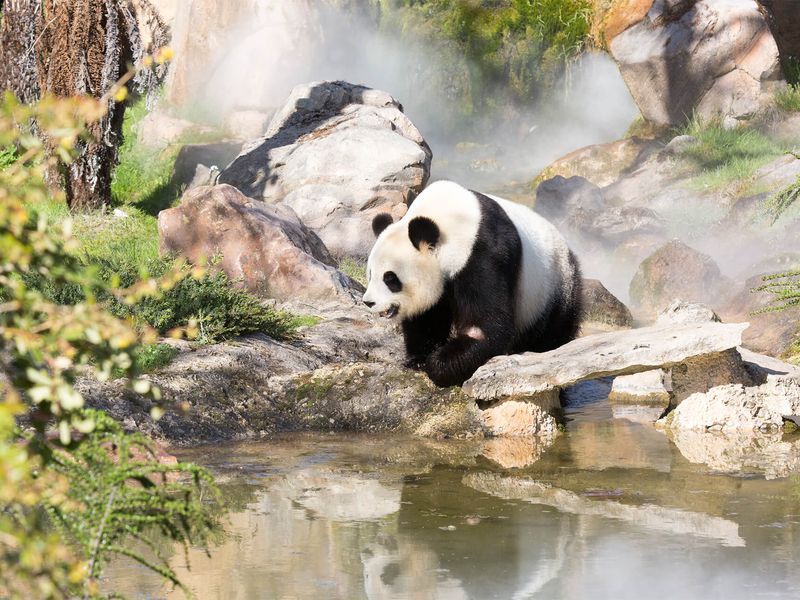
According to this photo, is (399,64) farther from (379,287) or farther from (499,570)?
(499,570)

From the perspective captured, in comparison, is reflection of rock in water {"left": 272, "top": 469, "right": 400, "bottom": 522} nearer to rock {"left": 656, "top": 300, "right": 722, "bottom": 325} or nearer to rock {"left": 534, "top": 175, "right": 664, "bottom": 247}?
rock {"left": 656, "top": 300, "right": 722, "bottom": 325}

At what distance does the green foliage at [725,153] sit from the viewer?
53.7 feet

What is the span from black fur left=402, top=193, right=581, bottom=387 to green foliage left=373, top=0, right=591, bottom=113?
55.0ft

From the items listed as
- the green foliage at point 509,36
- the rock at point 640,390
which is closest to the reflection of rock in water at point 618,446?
the rock at point 640,390

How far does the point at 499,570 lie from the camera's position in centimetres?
398

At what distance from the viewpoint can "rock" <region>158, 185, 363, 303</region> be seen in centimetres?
955

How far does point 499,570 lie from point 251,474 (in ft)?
6.60

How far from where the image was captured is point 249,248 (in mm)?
9688

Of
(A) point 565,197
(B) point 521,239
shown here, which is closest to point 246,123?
(A) point 565,197

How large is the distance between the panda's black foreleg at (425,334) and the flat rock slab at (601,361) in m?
0.60

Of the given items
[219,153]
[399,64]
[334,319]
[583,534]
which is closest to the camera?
[583,534]

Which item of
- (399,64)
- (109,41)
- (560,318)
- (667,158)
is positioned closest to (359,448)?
(560,318)

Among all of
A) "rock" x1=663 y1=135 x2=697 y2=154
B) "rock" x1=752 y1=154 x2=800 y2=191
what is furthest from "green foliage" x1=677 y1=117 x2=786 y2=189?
"rock" x1=752 y1=154 x2=800 y2=191

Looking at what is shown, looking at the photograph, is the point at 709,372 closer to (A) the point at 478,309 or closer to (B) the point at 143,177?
(A) the point at 478,309
